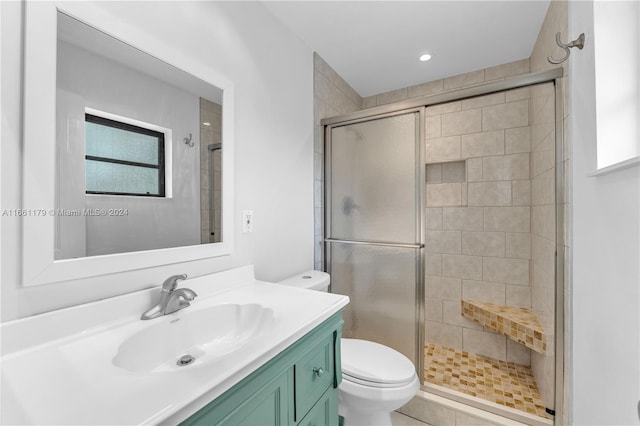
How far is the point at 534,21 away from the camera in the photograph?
5.56ft

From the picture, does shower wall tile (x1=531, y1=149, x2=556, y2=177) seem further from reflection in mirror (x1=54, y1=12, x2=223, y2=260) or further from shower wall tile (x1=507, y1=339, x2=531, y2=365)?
reflection in mirror (x1=54, y1=12, x2=223, y2=260)

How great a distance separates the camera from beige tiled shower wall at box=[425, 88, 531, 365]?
2145mm

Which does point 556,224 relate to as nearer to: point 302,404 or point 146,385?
point 302,404

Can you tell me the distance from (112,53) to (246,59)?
659 millimetres

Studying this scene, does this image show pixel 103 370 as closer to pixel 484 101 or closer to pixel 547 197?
pixel 547 197

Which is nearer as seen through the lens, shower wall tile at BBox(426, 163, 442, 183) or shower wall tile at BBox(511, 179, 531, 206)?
shower wall tile at BBox(511, 179, 531, 206)

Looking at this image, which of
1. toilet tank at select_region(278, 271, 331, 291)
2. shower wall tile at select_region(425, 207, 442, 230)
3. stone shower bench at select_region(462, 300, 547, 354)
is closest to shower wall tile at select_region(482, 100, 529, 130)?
shower wall tile at select_region(425, 207, 442, 230)

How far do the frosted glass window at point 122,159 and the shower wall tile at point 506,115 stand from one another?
93.6 inches

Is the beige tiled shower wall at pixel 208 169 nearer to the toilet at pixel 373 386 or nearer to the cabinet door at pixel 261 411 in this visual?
the cabinet door at pixel 261 411

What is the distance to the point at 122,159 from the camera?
972mm

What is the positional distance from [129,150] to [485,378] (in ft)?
8.33

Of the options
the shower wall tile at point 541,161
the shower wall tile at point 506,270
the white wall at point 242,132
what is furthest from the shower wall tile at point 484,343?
the white wall at point 242,132

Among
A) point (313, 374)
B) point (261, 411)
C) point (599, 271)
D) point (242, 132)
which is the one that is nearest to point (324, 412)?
point (313, 374)

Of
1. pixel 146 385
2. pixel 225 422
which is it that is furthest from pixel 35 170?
pixel 225 422
